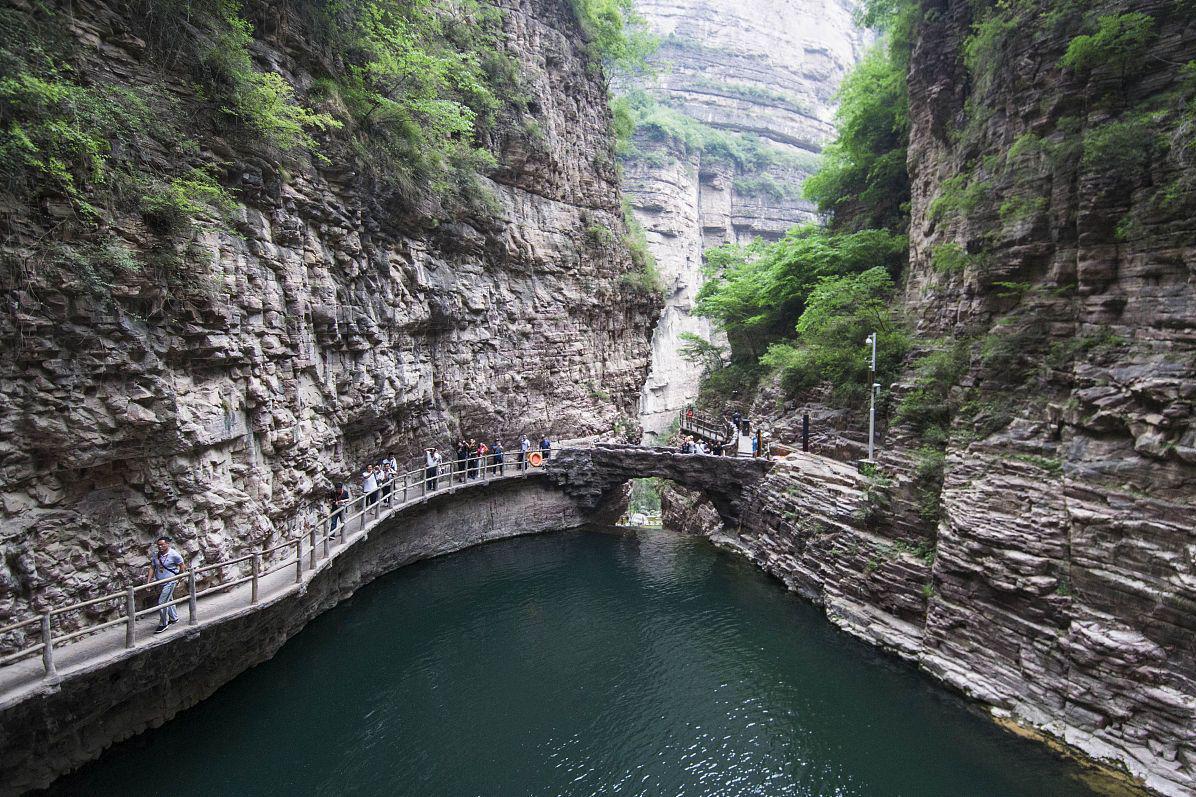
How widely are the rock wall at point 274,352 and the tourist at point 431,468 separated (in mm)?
801

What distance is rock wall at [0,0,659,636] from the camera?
9.15 meters

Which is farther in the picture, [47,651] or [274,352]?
[274,352]

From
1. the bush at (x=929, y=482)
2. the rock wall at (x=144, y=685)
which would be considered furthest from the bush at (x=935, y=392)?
the rock wall at (x=144, y=685)

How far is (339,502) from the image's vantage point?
626 inches

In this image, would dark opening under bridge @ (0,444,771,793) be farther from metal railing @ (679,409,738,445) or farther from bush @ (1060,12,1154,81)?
bush @ (1060,12,1154,81)

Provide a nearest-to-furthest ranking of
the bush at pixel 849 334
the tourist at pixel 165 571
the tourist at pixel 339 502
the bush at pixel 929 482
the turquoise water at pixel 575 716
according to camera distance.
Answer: the tourist at pixel 165 571 < the turquoise water at pixel 575 716 < the tourist at pixel 339 502 < the bush at pixel 929 482 < the bush at pixel 849 334

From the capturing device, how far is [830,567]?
1783cm

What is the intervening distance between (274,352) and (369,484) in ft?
17.1

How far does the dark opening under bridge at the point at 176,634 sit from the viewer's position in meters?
8.38

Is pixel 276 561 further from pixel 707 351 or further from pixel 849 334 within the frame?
pixel 707 351

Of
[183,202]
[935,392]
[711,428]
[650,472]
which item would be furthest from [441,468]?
[935,392]

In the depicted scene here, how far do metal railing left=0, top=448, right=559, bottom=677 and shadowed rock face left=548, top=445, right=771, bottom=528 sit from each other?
1.36 meters

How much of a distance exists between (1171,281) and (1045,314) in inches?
99.0

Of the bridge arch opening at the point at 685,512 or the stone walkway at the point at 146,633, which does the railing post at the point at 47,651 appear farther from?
the bridge arch opening at the point at 685,512
